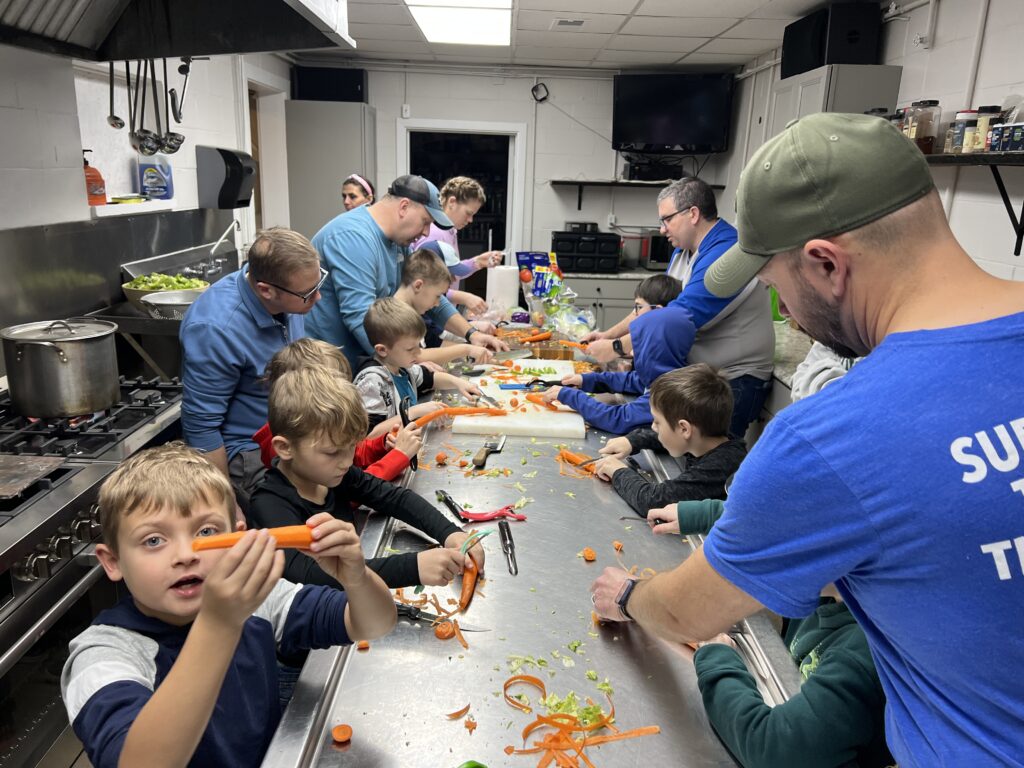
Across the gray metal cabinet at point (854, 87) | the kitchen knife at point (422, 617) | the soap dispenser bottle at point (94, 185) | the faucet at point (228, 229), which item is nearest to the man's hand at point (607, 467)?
the kitchen knife at point (422, 617)

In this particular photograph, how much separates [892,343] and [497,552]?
3.42 feet

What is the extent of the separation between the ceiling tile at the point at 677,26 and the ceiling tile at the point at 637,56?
0.76 metres

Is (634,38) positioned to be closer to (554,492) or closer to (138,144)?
(138,144)

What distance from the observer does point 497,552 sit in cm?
164

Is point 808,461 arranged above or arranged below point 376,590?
above

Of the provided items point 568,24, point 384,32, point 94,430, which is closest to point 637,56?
point 568,24

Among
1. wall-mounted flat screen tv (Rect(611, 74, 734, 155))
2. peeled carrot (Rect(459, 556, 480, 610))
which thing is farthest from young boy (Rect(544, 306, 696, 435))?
wall-mounted flat screen tv (Rect(611, 74, 734, 155))

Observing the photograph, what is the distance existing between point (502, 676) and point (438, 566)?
276 mm

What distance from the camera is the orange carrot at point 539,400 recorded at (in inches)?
103

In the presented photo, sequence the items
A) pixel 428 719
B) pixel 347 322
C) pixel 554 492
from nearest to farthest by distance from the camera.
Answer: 1. pixel 428 719
2. pixel 554 492
3. pixel 347 322

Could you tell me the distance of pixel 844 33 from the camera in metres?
4.18

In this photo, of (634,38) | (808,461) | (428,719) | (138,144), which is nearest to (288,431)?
(428,719)

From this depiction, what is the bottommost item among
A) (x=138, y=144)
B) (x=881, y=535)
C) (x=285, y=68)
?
(x=881, y=535)

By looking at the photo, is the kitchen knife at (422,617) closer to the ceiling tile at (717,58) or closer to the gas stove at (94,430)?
the gas stove at (94,430)
